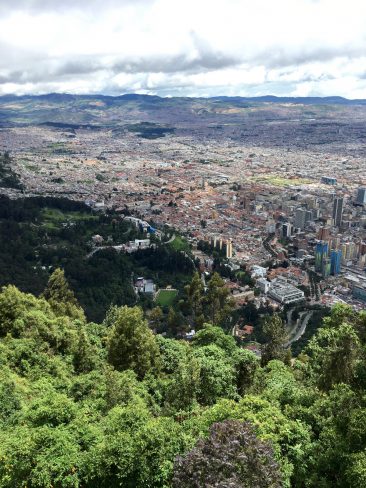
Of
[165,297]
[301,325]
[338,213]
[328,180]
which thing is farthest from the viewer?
[328,180]

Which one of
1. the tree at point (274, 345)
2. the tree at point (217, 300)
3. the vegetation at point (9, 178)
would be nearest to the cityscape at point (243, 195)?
the vegetation at point (9, 178)

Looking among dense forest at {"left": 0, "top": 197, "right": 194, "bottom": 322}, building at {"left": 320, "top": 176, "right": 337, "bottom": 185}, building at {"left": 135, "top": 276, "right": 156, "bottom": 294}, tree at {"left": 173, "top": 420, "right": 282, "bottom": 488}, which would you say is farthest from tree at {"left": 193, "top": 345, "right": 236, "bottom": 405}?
building at {"left": 320, "top": 176, "right": 337, "bottom": 185}

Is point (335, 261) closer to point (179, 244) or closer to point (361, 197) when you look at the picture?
point (179, 244)

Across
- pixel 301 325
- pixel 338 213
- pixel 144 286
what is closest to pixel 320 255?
pixel 301 325

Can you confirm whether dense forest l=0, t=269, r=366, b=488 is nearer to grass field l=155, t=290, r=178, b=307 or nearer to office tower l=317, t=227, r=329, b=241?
grass field l=155, t=290, r=178, b=307

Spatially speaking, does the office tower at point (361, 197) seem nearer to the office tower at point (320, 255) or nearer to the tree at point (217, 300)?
the office tower at point (320, 255)

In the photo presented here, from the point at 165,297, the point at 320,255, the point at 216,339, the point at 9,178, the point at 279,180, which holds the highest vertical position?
the point at 216,339
